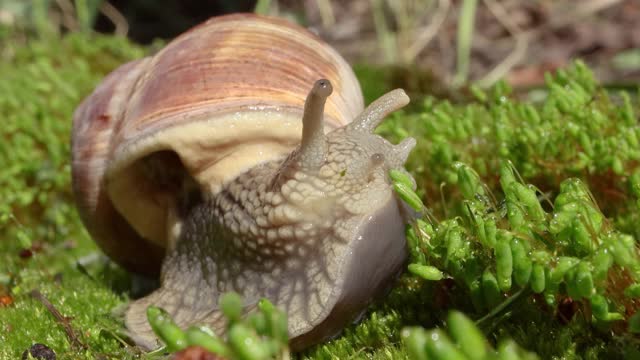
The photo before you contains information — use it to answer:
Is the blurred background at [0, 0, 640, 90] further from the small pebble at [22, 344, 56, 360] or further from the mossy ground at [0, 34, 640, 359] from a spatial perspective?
the small pebble at [22, 344, 56, 360]

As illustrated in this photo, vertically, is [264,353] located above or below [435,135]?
above

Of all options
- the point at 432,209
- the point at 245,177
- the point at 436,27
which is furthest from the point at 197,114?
the point at 436,27

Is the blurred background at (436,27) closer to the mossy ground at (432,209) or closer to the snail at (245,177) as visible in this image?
the mossy ground at (432,209)

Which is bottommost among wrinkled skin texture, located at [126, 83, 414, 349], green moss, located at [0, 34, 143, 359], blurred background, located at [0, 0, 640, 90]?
blurred background, located at [0, 0, 640, 90]

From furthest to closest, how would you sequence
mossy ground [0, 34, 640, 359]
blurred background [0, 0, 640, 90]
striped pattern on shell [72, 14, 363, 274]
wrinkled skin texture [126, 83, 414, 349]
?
blurred background [0, 0, 640, 90] < striped pattern on shell [72, 14, 363, 274] < wrinkled skin texture [126, 83, 414, 349] < mossy ground [0, 34, 640, 359]

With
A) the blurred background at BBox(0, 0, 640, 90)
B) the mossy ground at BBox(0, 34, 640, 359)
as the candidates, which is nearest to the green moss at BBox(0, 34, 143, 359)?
the mossy ground at BBox(0, 34, 640, 359)

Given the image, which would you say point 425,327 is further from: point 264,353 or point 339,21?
point 339,21

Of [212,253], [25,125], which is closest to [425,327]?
[212,253]
